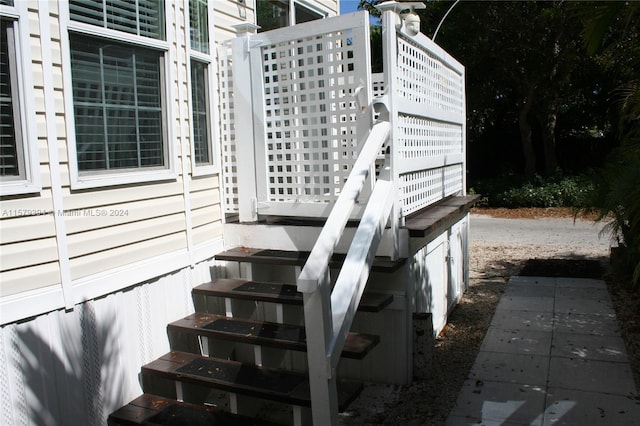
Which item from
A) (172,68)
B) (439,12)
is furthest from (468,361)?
(439,12)

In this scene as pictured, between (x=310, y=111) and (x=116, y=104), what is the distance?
58.4 inches

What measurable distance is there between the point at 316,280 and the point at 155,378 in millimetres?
1731

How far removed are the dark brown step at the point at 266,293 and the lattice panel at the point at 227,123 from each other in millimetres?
828

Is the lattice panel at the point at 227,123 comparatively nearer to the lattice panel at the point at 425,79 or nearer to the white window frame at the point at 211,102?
the white window frame at the point at 211,102

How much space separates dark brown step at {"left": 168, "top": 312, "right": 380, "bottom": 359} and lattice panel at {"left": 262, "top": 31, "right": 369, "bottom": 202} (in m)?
1.14

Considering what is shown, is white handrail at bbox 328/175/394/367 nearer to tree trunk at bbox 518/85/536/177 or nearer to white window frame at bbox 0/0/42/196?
white window frame at bbox 0/0/42/196

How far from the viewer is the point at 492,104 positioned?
55.7ft

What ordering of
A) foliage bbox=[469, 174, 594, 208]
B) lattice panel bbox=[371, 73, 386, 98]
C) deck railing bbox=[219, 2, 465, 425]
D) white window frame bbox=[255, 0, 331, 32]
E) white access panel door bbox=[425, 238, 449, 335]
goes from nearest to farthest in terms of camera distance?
deck railing bbox=[219, 2, 465, 425], white access panel door bbox=[425, 238, 449, 335], white window frame bbox=[255, 0, 331, 32], lattice panel bbox=[371, 73, 386, 98], foliage bbox=[469, 174, 594, 208]

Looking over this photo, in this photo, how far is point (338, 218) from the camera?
3340mm

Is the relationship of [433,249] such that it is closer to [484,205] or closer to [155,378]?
[155,378]

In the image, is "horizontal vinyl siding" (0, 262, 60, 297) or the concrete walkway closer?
"horizontal vinyl siding" (0, 262, 60, 297)

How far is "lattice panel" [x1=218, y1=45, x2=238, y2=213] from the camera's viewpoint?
4.61 meters

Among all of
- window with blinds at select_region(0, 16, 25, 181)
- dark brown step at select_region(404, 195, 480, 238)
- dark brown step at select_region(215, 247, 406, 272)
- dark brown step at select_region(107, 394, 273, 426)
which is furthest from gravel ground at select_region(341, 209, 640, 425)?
window with blinds at select_region(0, 16, 25, 181)

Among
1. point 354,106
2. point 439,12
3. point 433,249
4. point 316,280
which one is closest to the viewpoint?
point 316,280
